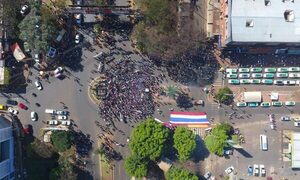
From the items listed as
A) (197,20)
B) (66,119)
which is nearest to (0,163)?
(66,119)

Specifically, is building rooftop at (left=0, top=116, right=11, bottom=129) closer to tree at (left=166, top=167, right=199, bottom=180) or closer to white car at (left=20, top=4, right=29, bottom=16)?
white car at (left=20, top=4, right=29, bottom=16)

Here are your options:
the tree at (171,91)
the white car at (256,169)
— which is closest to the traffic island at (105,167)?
the tree at (171,91)

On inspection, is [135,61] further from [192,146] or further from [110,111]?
[192,146]

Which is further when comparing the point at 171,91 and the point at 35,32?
the point at 171,91

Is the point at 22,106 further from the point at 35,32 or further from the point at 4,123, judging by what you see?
the point at 35,32

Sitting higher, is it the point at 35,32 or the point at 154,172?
the point at 35,32

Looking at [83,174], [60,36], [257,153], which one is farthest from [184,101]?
[60,36]

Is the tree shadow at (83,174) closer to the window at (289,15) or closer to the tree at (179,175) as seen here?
the tree at (179,175)

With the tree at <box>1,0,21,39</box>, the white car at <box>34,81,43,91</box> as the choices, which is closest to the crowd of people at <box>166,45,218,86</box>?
the white car at <box>34,81,43,91</box>
